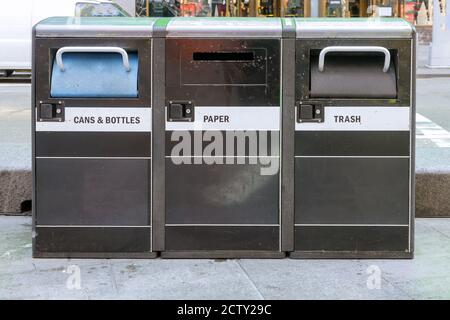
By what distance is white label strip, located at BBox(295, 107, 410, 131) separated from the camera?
16.2 feet

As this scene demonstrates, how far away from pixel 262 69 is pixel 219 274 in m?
1.26

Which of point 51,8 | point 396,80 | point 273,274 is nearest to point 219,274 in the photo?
point 273,274

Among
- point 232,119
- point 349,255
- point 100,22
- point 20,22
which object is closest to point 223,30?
point 232,119

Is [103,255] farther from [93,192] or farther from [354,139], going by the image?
[354,139]

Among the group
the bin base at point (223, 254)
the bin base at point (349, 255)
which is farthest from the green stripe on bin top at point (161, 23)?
the bin base at point (349, 255)

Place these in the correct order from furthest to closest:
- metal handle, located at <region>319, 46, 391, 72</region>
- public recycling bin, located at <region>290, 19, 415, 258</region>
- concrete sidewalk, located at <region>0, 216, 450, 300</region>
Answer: public recycling bin, located at <region>290, 19, 415, 258</region> < metal handle, located at <region>319, 46, 391, 72</region> < concrete sidewalk, located at <region>0, 216, 450, 300</region>

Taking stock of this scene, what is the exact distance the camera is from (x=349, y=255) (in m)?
5.04

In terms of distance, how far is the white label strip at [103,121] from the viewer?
4941 mm

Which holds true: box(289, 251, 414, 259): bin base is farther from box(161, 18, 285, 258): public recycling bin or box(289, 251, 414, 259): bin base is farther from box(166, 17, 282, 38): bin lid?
box(166, 17, 282, 38): bin lid

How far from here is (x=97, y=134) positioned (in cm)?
496

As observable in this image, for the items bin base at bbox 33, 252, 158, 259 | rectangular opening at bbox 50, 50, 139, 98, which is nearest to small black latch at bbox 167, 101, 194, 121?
rectangular opening at bbox 50, 50, 139, 98

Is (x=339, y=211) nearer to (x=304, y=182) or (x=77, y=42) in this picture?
(x=304, y=182)

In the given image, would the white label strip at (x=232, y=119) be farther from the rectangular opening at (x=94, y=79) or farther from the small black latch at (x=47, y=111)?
the small black latch at (x=47, y=111)

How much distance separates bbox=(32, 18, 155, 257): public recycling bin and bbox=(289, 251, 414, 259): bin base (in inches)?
37.6
